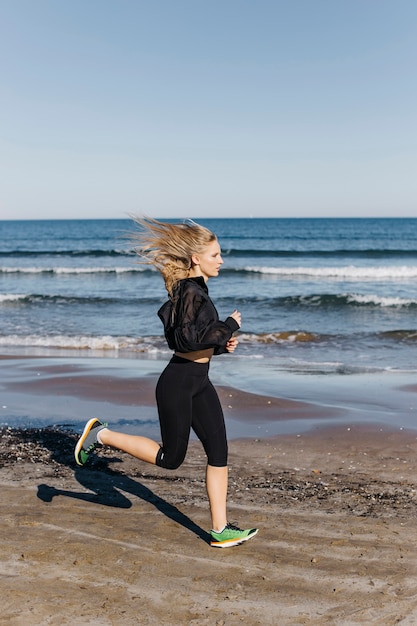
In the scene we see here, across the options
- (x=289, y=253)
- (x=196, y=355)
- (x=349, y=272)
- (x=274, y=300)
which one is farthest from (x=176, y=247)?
(x=289, y=253)

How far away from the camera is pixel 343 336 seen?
1623 centimetres

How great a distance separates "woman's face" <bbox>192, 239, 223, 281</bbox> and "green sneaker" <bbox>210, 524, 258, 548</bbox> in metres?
1.57

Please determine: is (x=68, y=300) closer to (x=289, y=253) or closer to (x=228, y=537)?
(x=228, y=537)

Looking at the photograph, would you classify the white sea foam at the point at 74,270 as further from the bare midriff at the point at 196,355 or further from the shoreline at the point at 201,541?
the bare midriff at the point at 196,355

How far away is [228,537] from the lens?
13.9 ft

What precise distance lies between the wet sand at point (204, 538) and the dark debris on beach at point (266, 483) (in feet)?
0.06

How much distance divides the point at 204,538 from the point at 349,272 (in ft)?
101

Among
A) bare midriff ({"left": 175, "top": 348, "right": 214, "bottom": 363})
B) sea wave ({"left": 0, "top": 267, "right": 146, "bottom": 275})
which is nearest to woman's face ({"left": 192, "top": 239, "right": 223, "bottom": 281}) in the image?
bare midriff ({"left": 175, "top": 348, "right": 214, "bottom": 363})

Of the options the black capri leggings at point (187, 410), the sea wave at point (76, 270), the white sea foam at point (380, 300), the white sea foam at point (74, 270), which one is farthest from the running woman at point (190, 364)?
the white sea foam at point (74, 270)

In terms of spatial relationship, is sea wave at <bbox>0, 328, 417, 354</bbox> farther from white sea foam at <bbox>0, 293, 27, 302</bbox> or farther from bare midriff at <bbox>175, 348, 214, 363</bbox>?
bare midriff at <bbox>175, 348, 214, 363</bbox>

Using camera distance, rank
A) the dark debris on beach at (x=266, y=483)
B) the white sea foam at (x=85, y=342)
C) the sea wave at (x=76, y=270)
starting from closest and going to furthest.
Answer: the dark debris on beach at (x=266, y=483) < the white sea foam at (x=85, y=342) < the sea wave at (x=76, y=270)

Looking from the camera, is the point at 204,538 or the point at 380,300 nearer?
the point at 204,538

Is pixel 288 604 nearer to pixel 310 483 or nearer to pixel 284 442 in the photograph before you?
pixel 310 483

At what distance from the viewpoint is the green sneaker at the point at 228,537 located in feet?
13.9
